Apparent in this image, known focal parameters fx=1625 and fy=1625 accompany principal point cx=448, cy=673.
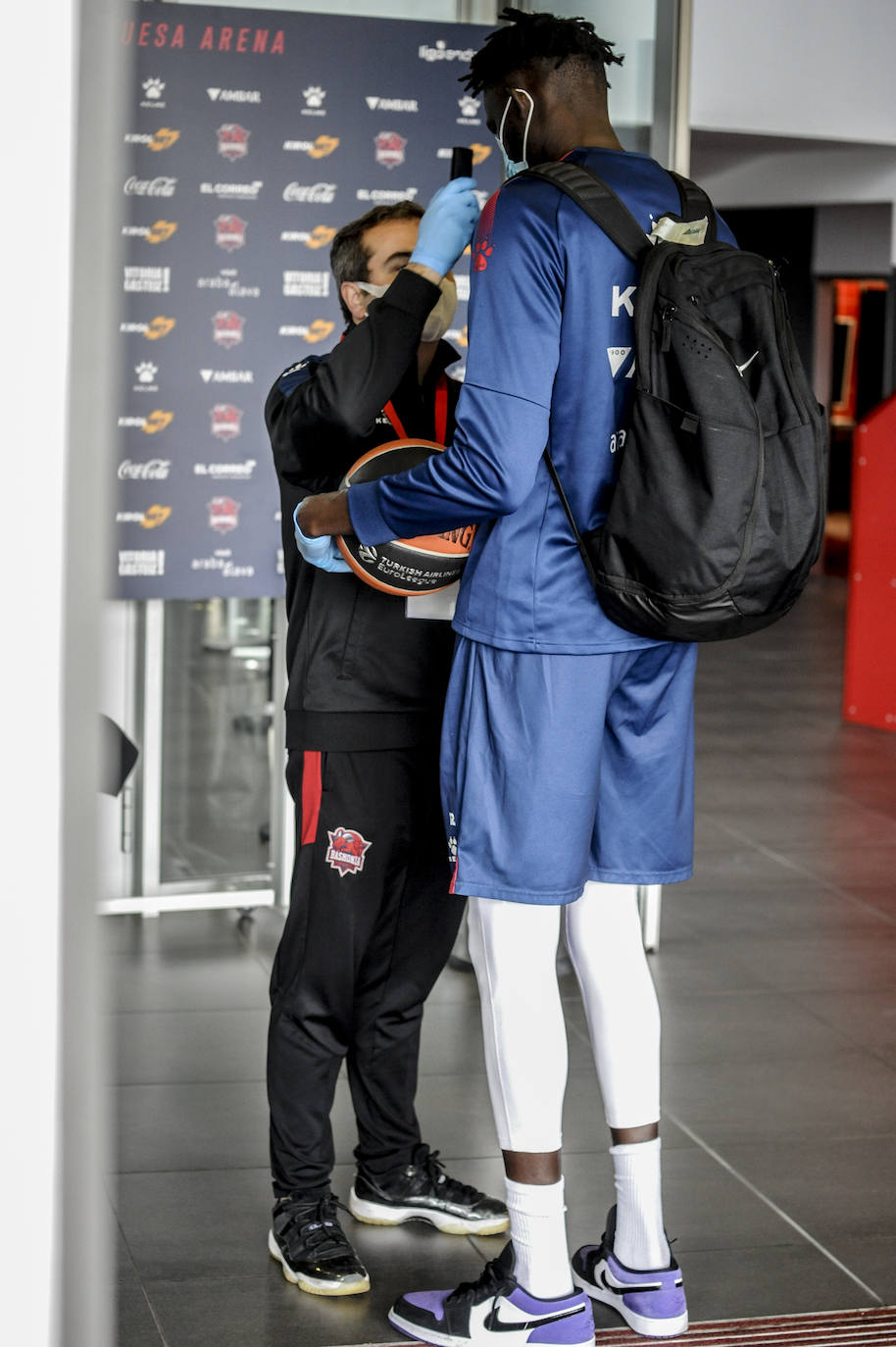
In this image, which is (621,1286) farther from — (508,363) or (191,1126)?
(508,363)

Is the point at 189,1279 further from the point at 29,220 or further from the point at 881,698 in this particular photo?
the point at 881,698

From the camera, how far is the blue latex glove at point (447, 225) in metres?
2.40

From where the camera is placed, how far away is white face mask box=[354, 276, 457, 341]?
8.37 ft

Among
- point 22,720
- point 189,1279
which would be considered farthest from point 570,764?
point 22,720

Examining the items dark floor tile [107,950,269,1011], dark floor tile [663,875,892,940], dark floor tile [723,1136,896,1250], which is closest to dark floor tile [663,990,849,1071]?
dark floor tile [723,1136,896,1250]

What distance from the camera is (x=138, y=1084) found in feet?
11.0

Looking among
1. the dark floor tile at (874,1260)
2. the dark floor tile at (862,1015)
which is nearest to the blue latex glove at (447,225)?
the dark floor tile at (874,1260)

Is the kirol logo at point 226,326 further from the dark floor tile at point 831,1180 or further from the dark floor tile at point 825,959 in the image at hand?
the dark floor tile at point 831,1180

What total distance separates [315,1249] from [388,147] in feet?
9.26

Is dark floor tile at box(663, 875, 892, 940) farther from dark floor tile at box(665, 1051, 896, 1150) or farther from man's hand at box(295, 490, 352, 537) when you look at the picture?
man's hand at box(295, 490, 352, 537)

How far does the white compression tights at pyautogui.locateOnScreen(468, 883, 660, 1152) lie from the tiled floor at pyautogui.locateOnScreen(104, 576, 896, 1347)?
375mm

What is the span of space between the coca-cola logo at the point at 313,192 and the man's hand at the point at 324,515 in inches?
79.1

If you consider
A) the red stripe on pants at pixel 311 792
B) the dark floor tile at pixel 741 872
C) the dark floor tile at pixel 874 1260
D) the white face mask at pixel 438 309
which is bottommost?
the dark floor tile at pixel 874 1260

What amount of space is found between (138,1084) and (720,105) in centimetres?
545
